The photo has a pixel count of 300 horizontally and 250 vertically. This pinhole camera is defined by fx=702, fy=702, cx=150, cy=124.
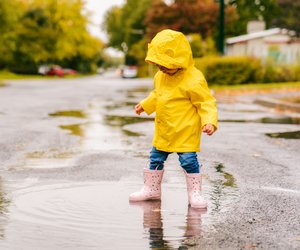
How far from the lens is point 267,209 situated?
5.73m

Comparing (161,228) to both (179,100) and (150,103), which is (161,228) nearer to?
(179,100)

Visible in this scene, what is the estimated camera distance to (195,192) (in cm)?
587

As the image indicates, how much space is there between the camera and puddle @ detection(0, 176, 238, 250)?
4543mm

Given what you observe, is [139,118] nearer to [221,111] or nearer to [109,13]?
[221,111]

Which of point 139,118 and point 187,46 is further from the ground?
point 187,46

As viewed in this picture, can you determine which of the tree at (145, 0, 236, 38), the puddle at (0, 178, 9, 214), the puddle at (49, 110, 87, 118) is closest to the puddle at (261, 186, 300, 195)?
the puddle at (0, 178, 9, 214)

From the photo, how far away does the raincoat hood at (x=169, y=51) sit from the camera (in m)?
5.77

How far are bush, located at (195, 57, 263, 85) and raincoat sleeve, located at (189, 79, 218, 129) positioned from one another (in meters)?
27.1

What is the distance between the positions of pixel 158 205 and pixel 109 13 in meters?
128

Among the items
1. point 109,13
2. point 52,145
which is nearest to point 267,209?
point 52,145

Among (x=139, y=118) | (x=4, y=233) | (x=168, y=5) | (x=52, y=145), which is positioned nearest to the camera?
(x=4, y=233)

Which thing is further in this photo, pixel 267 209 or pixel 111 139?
pixel 111 139

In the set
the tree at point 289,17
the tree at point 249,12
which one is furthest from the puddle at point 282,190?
the tree at point 249,12

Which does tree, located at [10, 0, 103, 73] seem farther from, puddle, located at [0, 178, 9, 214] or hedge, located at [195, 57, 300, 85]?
puddle, located at [0, 178, 9, 214]
